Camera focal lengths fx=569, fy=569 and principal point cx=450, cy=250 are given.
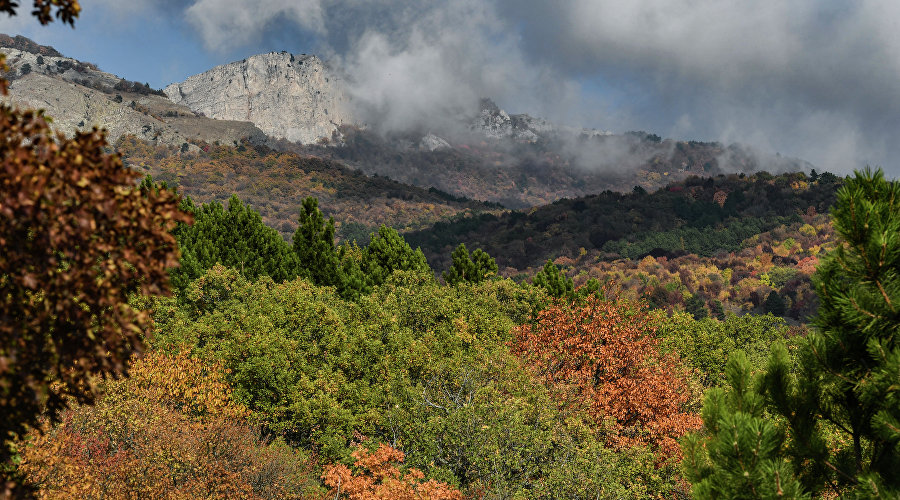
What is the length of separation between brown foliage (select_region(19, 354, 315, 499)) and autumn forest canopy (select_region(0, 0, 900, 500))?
0.11 metres

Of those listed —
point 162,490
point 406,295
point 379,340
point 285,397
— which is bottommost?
point 162,490

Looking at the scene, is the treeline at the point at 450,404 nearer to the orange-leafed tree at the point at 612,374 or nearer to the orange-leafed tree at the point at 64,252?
the orange-leafed tree at the point at 612,374

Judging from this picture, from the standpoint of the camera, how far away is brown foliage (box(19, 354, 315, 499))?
765 inches

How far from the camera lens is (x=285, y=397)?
31.3 m

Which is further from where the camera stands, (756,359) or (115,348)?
(756,359)

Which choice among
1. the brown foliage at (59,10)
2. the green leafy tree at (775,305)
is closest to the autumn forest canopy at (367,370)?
the brown foliage at (59,10)

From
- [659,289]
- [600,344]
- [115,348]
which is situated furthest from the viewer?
[659,289]

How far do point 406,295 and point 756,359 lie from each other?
37.3m

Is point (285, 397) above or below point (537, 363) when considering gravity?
below

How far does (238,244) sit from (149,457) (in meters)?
35.9

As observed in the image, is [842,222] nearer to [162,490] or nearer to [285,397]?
[162,490]

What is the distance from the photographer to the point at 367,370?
34281 millimetres

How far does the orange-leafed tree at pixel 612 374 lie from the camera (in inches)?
1353

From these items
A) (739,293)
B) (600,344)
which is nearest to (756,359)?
(600,344)
